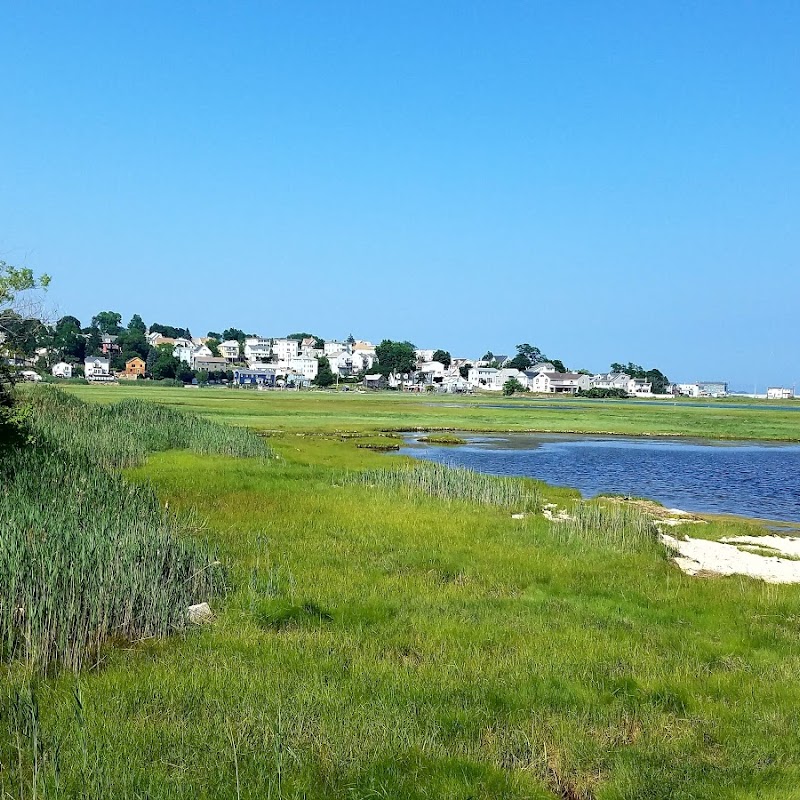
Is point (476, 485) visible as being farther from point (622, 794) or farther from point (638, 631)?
point (622, 794)

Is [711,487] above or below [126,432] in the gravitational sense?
below

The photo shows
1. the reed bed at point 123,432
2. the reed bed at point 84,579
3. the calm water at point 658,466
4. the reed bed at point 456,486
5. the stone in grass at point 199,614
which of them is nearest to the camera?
the reed bed at point 84,579

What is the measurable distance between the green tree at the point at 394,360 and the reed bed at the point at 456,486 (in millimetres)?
166122

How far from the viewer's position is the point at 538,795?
6.04 m

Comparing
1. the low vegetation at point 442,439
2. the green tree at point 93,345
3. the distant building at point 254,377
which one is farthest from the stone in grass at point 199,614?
the green tree at point 93,345

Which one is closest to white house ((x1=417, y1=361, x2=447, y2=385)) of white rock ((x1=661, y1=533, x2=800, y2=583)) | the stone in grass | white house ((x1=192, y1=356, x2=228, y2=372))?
white house ((x1=192, y1=356, x2=228, y2=372))

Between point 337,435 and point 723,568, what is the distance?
36071 millimetres

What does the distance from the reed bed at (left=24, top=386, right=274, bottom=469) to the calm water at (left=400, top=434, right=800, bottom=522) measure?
12525 millimetres

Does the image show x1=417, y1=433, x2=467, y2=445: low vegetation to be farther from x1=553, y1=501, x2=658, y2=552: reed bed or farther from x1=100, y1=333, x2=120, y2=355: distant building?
x1=100, y1=333, x2=120, y2=355: distant building

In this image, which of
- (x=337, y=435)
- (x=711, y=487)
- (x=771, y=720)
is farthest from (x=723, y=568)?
(x=337, y=435)

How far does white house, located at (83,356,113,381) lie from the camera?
158875mm

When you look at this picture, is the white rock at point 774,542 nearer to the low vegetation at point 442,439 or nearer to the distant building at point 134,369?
the low vegetation at point 442,439

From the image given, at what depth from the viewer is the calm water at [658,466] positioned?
29.8 meters

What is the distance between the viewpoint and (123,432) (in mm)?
28531
